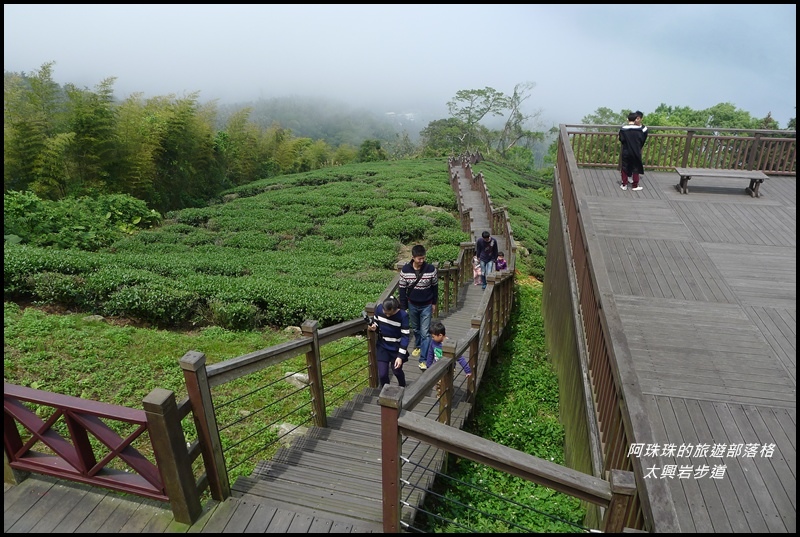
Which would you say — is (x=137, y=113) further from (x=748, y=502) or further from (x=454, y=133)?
(x=454, y=133)

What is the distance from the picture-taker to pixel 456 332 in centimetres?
826

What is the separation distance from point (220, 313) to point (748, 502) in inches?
334

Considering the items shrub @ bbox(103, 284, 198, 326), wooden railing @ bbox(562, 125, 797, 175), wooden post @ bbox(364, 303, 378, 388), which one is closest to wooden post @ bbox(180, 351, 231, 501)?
wooden post @ bbox(364, 303, 378, 388)

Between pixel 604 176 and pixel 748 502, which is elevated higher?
pixel 604 176

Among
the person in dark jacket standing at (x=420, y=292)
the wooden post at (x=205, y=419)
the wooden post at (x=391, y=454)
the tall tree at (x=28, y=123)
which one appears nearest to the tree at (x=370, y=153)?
the tall tree at (x=28, y=123)

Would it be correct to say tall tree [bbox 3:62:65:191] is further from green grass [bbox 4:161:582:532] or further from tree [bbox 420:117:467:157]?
tree [bbox 420:117:467:157]

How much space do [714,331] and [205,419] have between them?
514 centimetres

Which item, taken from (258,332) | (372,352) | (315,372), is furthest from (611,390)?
(258,332)

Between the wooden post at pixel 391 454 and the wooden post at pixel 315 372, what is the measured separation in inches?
70.2

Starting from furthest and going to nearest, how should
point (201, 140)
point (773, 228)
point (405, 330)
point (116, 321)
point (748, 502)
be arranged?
→ point (201, 140), point (116, 321), point (773, 228), point (405, 330), point (748, 502)

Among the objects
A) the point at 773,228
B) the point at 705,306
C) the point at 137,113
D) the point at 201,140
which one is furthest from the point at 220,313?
the point at 201,140

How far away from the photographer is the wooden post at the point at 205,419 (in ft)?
10.8

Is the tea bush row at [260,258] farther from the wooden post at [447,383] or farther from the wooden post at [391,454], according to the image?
the wooden post at [391,454]

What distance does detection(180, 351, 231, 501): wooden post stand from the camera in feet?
10.8
